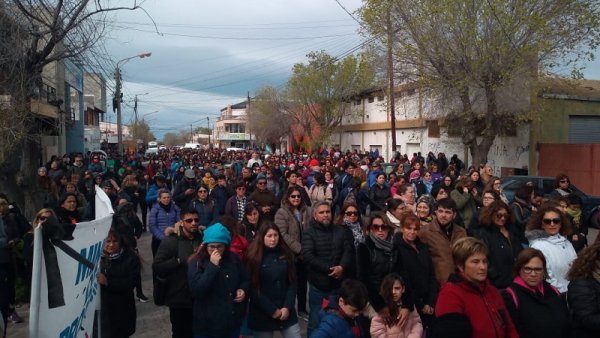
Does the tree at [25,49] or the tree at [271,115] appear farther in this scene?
the tree at [271,115]

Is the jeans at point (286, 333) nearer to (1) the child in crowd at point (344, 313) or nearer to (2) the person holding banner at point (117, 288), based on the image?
(1) the child in crowd at point (344, 313)

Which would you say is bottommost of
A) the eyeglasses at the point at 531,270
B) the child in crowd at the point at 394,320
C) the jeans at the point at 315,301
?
the jeans at the point at 315,301

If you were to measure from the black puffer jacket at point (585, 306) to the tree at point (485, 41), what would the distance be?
53.2ft

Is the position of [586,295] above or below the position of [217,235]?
below

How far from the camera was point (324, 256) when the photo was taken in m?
5.65

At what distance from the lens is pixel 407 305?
473cm

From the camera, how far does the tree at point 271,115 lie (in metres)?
51.8

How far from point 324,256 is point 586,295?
8.21ft

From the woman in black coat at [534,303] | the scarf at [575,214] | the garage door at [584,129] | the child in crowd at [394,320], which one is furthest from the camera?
the garage door at [584,129]

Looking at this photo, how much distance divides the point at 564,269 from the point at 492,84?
51.7ft

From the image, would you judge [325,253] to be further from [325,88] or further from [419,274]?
[325,88]

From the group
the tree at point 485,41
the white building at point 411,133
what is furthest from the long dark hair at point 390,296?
the white building at point 411,133

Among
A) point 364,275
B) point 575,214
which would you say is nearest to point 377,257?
point 364,275

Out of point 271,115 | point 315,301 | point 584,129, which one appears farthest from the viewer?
point 271,115
